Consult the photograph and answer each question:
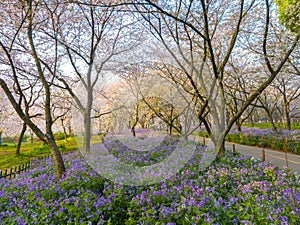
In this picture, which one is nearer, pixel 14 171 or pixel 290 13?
pixel 290 13

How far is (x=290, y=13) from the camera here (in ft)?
15.8

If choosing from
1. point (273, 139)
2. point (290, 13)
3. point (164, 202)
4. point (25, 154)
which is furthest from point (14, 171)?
point (273, 139)

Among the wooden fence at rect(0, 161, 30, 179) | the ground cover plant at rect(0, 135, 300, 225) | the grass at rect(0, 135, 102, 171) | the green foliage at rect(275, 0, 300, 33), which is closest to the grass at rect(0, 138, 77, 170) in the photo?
the grass at rect(0, 135, 102, 171)

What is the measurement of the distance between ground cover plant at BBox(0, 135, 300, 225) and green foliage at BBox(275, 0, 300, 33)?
146 inches

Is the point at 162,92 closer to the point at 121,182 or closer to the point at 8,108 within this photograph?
the point at 121,182

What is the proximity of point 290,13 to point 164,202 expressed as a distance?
16.9 ft

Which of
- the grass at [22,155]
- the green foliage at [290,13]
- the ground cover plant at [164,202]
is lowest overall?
the grass at [22,155]

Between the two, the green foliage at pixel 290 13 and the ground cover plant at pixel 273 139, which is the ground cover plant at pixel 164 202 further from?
the ground cover plant at pixel 273 139

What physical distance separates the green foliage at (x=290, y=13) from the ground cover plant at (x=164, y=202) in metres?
A: 3.70

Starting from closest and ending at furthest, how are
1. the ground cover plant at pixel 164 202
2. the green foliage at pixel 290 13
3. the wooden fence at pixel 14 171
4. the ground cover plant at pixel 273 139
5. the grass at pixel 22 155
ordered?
the ground cover plant at pixel 164 202
the green foliage at pixel 290 13
the wooden fence at pixel 14 171
the grass at pixel 22 155
the ground cover plant at pixel 273 139

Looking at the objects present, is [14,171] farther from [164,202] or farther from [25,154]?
[25,154]

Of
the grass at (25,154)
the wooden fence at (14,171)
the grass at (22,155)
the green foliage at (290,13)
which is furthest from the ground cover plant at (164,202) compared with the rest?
the grass at (22,155)

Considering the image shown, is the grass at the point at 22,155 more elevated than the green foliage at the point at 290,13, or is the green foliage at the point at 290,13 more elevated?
the green foliage at the point at 290,13

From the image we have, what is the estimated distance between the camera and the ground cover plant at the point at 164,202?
8.96 feet
